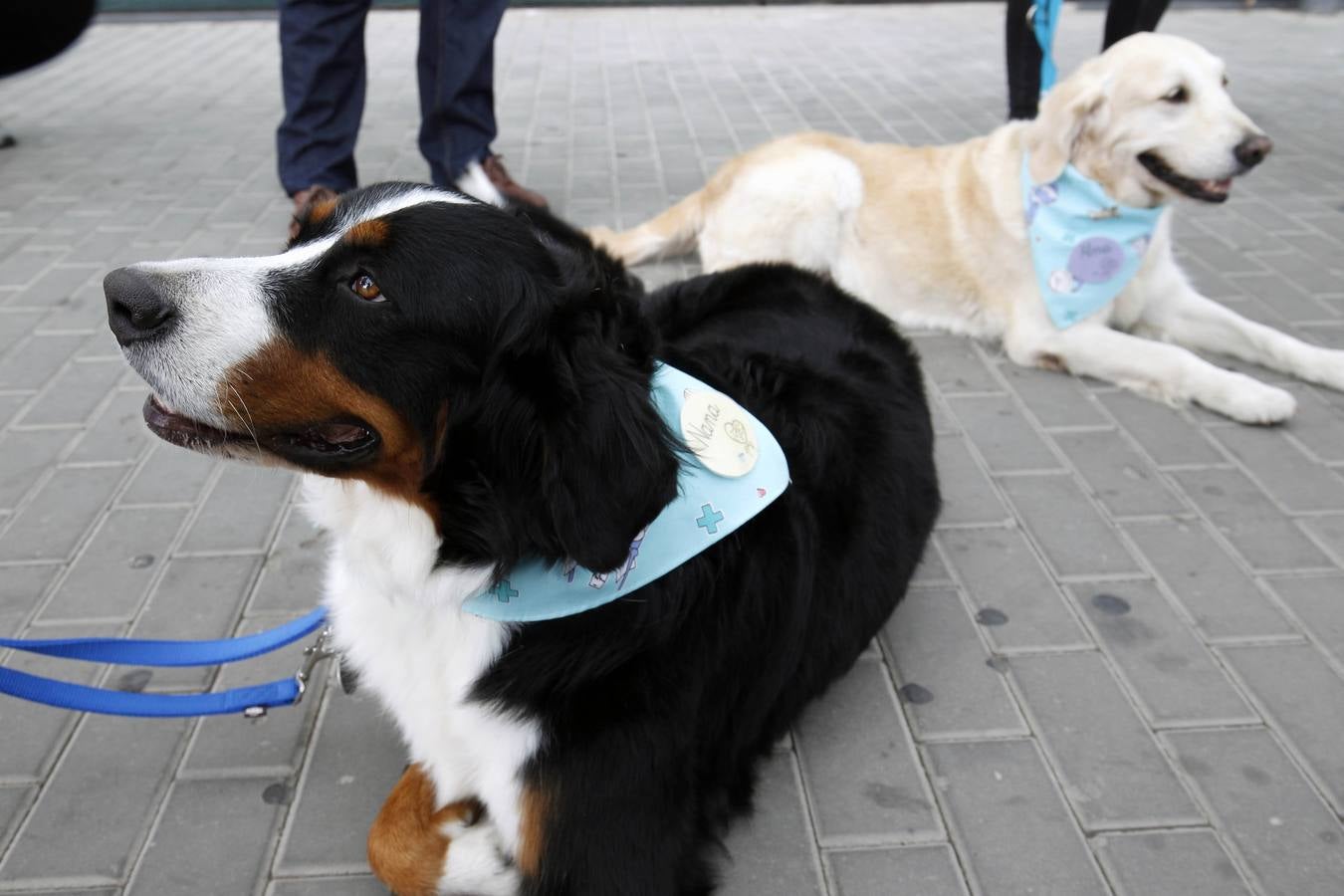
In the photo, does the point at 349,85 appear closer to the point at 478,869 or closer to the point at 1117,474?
the point at 1117,474

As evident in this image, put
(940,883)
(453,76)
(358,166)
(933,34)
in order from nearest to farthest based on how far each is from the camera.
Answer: (940,883)
(453,76)
(358,166)
(933,34)

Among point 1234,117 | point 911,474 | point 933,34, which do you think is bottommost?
point 933,34

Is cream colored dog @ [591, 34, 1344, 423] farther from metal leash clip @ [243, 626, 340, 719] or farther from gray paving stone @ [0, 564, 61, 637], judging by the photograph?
gray paving stone @ [0, 564, 61, 637]

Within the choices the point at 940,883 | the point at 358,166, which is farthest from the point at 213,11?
the point at 940,883

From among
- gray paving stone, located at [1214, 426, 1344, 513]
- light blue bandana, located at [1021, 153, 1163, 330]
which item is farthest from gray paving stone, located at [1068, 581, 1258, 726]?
light blue bandana, located at [1021, 153, 1163, 330]

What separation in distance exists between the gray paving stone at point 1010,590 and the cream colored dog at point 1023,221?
1.23 m

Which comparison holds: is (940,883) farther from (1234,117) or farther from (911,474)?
(1234,117)

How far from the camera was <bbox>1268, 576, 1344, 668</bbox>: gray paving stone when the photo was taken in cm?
271

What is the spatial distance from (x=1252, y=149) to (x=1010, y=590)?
207cm

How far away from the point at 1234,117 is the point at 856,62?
5.33 meters

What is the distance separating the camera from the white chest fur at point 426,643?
6.07 feet

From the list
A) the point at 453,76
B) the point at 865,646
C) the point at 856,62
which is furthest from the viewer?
the point at 856,62

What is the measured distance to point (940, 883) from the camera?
2.09m

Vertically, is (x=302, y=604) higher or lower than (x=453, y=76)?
lower
